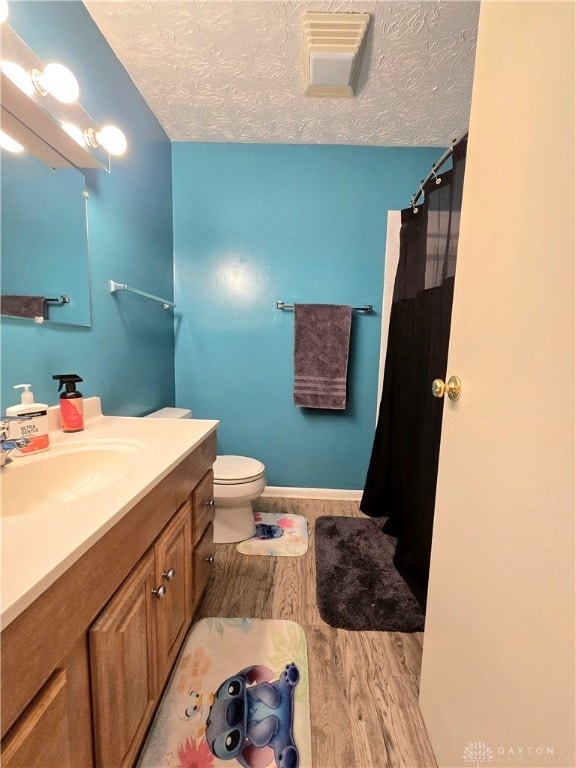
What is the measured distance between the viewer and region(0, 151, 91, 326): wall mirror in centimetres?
86

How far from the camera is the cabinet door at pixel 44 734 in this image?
38 cm

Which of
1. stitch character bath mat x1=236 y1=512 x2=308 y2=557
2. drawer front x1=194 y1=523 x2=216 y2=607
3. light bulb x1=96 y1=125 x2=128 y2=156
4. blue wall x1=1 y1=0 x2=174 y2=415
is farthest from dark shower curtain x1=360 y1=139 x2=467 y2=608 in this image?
blue wall x1=1 y1=0 x2=174 y2=415

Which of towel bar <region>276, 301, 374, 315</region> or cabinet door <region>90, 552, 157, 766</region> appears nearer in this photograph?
cabinet door <region>90, 552, 157, 766</region>

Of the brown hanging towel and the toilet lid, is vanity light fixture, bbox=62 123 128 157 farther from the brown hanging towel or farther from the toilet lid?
the toilet lid

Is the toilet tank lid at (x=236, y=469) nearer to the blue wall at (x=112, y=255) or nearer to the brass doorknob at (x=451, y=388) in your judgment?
the blue wall at (x=112, y=255)

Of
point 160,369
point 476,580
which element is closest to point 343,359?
point 160,369

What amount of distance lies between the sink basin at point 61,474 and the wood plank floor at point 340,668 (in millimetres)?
794

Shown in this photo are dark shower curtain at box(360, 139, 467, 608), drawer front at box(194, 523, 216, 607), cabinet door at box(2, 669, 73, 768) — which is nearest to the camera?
cabinet door at box(2, 669, 73, 768)

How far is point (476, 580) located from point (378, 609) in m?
0.85

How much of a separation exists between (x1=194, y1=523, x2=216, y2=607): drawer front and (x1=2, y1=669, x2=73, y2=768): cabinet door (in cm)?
60

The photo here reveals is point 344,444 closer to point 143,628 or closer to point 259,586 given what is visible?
point 259,586

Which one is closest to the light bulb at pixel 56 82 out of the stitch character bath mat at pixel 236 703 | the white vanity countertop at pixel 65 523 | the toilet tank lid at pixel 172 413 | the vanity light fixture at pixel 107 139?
the vanity light fixture at pixel 107 139

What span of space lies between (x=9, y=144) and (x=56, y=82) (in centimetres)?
25

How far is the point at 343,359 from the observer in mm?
1993
